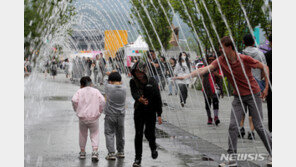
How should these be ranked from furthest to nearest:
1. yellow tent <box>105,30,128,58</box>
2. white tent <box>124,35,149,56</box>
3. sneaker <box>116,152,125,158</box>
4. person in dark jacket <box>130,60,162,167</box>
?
yellow tent <box>105,30,128,58</box>, white tent <box>124,35,149,56</box>, sneaker <box>116,152,125,158</box>, person in dark jacket <box>130,60,162,167</box>

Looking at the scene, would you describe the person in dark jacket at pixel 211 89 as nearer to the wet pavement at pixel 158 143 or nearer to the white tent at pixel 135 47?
the wet pavement at pixel 158 143

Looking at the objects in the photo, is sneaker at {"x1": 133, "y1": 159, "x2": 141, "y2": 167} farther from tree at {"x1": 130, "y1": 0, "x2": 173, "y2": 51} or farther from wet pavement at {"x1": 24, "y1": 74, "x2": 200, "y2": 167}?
tree at {"x1": 130, "y1": 0, "x2": 173, "y2": 51}

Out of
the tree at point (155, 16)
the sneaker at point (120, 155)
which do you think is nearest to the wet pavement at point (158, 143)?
the sneaker at point (120, 155)

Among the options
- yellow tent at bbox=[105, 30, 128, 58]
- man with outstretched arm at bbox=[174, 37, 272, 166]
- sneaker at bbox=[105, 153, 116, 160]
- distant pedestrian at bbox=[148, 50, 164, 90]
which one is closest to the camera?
man with outstretched arm at bbox=[174, 37, 272, 166]

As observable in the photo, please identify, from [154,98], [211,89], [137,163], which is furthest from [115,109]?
[211,89]

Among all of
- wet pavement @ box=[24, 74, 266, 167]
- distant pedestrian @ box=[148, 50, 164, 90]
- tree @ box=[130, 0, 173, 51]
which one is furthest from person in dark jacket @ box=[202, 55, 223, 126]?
tree @ box=[130, 0, 173, 51]

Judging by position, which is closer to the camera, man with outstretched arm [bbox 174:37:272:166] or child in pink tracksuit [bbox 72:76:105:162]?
man with outstretched arm [bbox 174:37:272:166]

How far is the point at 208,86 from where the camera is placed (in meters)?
11.8

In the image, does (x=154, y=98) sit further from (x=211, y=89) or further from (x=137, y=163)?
(x=211, y=89)

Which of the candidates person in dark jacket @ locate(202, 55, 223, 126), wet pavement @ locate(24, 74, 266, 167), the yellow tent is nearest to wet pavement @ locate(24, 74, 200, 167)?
wet pavement @ locate(24, 74, 266, 167)

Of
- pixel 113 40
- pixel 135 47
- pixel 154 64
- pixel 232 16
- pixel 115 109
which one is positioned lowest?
pixel 115 109

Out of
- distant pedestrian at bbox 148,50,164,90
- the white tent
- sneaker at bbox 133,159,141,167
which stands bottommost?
sneaker at bbox 133,159,141,167

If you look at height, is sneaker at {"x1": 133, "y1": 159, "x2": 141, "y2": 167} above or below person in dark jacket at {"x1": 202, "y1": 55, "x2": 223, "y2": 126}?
below

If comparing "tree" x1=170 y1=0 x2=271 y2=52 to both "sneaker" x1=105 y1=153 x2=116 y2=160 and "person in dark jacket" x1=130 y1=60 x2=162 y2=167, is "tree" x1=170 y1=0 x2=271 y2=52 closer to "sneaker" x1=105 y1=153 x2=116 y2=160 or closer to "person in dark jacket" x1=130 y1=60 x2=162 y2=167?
"person in dark jacket" x1=130 y1=60 x2=162 y2=167
